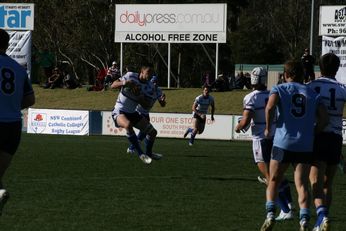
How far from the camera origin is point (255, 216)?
39.2 ft

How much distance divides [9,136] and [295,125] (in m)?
2.90

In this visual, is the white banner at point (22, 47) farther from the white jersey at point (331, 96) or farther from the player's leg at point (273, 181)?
the player's leg at point (273, 181)

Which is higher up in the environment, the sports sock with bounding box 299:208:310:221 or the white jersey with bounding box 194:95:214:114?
the white jersey with bounding box 194:95:214:114

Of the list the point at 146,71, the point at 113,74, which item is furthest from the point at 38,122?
the point at 146,71

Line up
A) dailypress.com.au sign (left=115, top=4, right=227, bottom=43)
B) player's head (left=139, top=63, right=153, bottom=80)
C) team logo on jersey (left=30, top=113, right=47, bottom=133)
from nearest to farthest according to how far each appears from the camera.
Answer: player's head (left=139, top=63, right=153, bottom=80) < team logo on jersey (left=30, top=113, right=47, bottom=133) < dailypress.com.au sign (left=115, top=4, right=227, bottom=43)

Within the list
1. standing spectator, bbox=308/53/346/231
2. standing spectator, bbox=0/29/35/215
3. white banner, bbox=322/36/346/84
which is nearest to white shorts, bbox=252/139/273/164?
standing spectator, bbox=308/53/346/231

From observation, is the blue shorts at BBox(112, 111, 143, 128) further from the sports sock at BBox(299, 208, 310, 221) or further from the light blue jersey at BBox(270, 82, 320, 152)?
the sports sock at BBox(299, 208, 310, 221)

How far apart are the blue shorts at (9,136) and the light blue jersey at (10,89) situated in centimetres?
5

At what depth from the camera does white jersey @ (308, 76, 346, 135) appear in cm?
1066

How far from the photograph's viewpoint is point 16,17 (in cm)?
3697

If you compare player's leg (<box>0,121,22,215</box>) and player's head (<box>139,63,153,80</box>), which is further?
player's head (<box>139,63,153,80</box>)

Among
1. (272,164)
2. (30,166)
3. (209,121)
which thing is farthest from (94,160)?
(209,121)

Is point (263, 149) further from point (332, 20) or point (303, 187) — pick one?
point (332, 20)

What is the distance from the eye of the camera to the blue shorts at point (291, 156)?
10211mm
